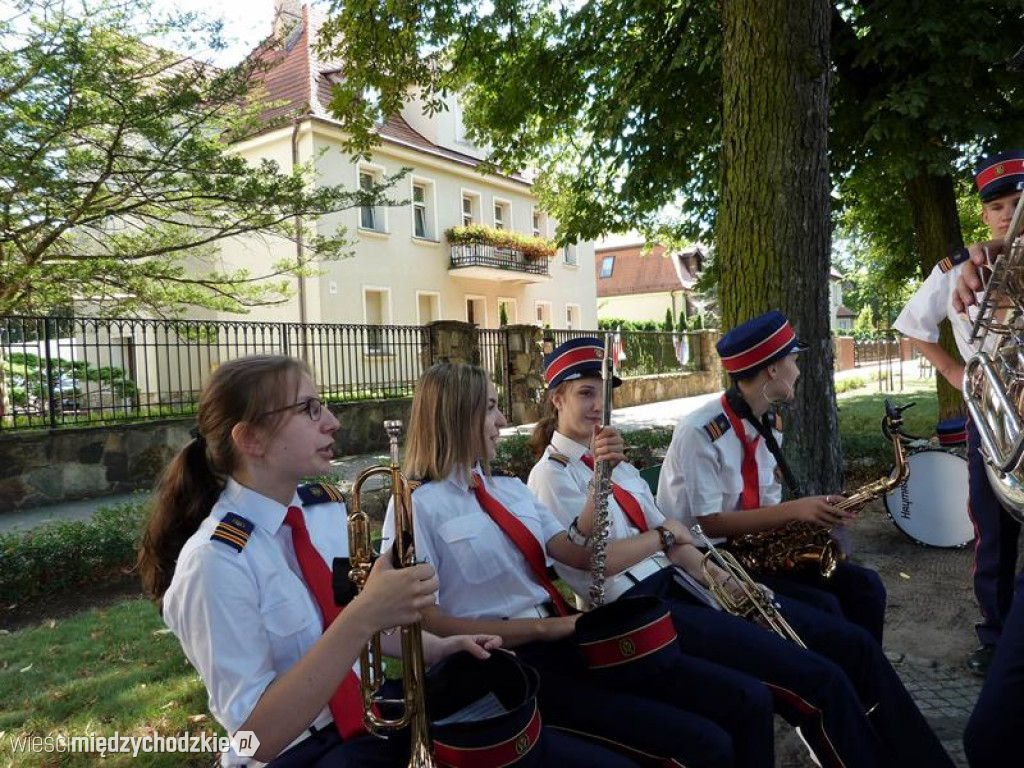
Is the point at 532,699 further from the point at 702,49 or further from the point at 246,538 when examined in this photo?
the point at 702,49

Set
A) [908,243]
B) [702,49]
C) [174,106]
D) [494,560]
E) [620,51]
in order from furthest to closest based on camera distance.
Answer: [908,243]
[620,51]
[702,49]
[174,106]
[494,560]

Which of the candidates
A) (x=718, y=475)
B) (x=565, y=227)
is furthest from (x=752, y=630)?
(x=565, y=227)

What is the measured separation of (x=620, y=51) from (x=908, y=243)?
6.38 meters

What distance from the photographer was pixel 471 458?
2.61 meters

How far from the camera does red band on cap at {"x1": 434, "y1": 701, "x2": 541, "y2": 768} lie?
1667mm

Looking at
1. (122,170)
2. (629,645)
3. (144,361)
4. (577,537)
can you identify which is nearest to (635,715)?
(629,645)

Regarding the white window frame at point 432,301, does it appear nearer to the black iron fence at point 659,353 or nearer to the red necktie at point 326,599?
the black iron fence at point 659,353

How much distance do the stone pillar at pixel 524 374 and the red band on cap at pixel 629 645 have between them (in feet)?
39.3

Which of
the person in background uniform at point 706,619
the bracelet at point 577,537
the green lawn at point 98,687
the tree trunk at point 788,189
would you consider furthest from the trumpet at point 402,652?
the tree trunk at point 788,189

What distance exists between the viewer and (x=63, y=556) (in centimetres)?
531

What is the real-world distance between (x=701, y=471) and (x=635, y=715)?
123 centimetres

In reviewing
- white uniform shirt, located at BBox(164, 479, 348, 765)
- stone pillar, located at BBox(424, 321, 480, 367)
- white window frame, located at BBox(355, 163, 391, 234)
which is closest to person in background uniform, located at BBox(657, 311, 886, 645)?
white uniform shirt, located at BBox(164, 479, 348, 765)

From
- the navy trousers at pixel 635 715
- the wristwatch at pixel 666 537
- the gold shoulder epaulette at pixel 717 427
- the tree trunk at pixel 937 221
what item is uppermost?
the tree trunk at pixel 937 221

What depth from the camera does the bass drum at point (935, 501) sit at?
525 centimetres
